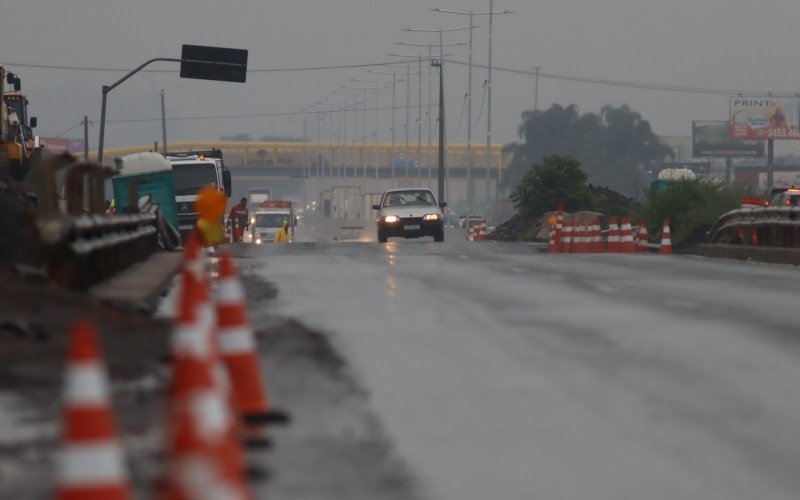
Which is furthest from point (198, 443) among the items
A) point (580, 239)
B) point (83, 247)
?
point (580, 239)

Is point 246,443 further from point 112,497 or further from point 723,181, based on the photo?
point 723,181

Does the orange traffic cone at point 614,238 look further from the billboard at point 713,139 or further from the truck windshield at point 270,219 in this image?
the billboard at point 713,139

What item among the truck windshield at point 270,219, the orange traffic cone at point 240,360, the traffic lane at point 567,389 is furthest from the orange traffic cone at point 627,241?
the truck windshield at point 270,219

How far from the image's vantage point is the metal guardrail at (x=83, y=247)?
1636 cm

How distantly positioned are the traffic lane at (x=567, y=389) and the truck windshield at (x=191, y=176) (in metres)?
31.7

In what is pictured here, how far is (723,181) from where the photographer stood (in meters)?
51.7

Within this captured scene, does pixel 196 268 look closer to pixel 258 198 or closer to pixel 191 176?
pixel 191 176

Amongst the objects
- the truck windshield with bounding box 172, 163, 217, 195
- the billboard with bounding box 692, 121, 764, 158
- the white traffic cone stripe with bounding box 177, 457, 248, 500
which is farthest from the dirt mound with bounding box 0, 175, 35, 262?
the billboard with bounding box 692, 121, 764, 158

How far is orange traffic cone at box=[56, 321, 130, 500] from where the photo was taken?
190 inches

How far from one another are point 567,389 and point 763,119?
5737 inches

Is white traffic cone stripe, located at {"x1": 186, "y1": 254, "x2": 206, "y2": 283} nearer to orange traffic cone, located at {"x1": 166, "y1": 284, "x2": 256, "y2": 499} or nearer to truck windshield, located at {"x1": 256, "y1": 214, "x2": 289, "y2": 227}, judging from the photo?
orange traffic cone, located at {"x1": 166, "y1": 284, "x2": 256, "y2": 499}

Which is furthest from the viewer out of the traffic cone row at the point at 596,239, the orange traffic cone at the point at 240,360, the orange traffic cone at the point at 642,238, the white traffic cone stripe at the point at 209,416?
the orange traffic cone at the point at 642,238

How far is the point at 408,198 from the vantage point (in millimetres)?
52250

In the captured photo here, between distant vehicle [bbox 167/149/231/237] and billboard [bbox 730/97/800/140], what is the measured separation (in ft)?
341
